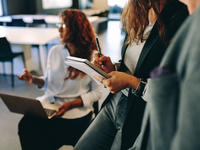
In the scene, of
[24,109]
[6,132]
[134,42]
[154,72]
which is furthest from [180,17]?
[6,132]

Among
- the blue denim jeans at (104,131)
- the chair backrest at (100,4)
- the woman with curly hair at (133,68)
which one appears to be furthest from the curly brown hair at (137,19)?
the chair backrest at (100,4)

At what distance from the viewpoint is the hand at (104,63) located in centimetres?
103

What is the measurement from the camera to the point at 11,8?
581 centimetres

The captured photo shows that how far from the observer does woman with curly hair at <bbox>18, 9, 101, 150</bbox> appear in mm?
1375

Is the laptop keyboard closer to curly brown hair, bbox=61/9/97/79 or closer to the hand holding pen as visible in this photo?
curly brown hair, bbox=61/9/97/79

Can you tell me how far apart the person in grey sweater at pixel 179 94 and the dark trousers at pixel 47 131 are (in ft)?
3.45

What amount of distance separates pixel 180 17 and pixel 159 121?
1.61 feet

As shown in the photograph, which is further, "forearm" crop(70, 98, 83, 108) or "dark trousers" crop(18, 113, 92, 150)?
"forearm" crop(70, 98, 83, 108)

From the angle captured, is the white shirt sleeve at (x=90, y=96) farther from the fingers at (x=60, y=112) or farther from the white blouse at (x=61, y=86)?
the fingers at (x=60, y=112)

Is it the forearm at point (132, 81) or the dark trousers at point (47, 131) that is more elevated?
the forearm at point (132, 81)

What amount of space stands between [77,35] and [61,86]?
1.30 feet

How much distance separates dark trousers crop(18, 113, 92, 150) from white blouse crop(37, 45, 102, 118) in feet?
0.34

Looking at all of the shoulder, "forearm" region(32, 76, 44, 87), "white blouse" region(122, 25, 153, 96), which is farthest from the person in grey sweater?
"forearm" region(32, 76, 44, 87)

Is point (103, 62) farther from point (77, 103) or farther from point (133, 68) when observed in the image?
point (77, 103)
